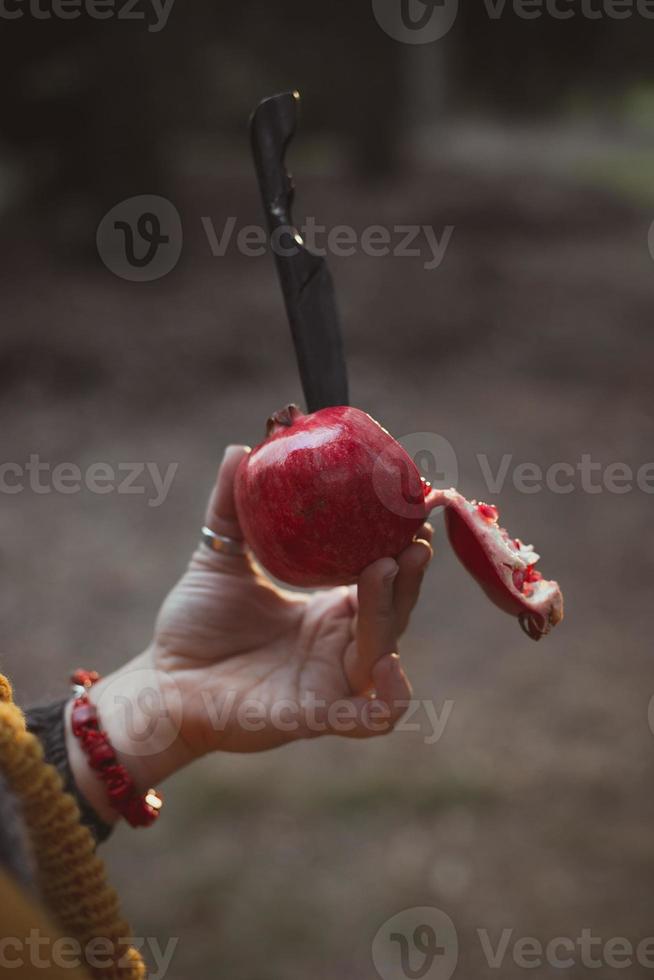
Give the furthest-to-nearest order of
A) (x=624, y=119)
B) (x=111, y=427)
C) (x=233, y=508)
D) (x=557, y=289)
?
(x=624, y=119), (x=557, y=289), (x=111, y=427), (x=233, y=508)

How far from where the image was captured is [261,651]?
1.20 meters

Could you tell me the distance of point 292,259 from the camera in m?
1.00

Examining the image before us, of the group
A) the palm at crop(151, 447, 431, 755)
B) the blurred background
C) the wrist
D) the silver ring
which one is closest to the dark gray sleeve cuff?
the wrist

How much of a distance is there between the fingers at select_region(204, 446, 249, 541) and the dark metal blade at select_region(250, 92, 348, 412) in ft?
0.48

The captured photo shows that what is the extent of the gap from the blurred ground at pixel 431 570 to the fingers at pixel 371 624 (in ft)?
3.79

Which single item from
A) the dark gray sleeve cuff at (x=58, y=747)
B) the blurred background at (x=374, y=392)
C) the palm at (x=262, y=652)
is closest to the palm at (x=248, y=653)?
the palm at (x=262, y=652)

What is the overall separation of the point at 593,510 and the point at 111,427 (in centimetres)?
182

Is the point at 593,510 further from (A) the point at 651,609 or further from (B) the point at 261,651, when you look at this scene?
(B) the point at 261,651

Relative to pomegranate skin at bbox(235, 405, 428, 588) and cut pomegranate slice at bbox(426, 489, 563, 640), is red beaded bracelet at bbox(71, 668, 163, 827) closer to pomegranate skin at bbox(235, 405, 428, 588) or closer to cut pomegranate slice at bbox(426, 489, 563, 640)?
pomegranate skin at bbox(235, 405, 428, 588)

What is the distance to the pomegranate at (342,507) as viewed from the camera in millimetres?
982

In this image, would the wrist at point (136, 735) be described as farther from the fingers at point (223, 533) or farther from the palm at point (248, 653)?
the fingers at point (223, 533)

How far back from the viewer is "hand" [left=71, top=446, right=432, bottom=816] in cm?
109

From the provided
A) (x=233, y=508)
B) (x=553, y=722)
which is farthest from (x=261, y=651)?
(x=553, y=722)

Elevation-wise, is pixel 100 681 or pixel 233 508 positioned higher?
pixel 233 508
